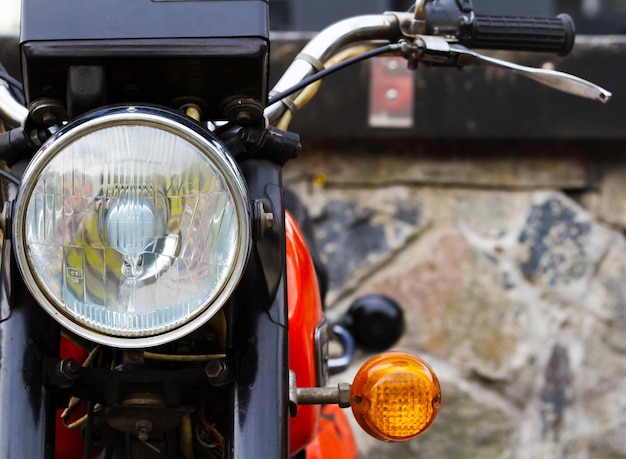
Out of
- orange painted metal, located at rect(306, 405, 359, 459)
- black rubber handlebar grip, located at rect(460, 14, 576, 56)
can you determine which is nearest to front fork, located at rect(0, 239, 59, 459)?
orange painted metal, located at rect(306, 405, 359, 459)

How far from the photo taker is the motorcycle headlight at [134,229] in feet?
3.02

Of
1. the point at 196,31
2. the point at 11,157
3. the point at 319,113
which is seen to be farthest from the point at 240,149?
the point at 319,113

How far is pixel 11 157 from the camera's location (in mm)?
1071

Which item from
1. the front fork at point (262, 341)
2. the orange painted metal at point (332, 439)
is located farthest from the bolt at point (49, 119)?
the orange painted metal at point (332, 439)

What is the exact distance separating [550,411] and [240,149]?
2078mm

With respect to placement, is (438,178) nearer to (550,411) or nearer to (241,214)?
(550,411)

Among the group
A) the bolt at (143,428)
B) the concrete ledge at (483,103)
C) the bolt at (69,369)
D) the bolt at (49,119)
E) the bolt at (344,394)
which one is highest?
the bolt at (49,119)

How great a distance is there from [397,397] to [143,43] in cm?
47

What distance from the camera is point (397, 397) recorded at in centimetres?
104

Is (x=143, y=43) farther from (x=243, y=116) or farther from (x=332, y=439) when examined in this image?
(x=332, y=439)

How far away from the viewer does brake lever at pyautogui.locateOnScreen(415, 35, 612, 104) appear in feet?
4.02

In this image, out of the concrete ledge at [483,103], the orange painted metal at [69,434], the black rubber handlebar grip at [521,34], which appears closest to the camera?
the orange painted metal at [69,434]

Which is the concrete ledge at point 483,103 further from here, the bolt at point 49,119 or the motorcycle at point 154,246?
the bolt at point 49,119

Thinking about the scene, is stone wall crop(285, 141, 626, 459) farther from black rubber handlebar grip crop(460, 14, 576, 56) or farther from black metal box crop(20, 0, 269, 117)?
black metal box crop(20, 0, 269, 117)
